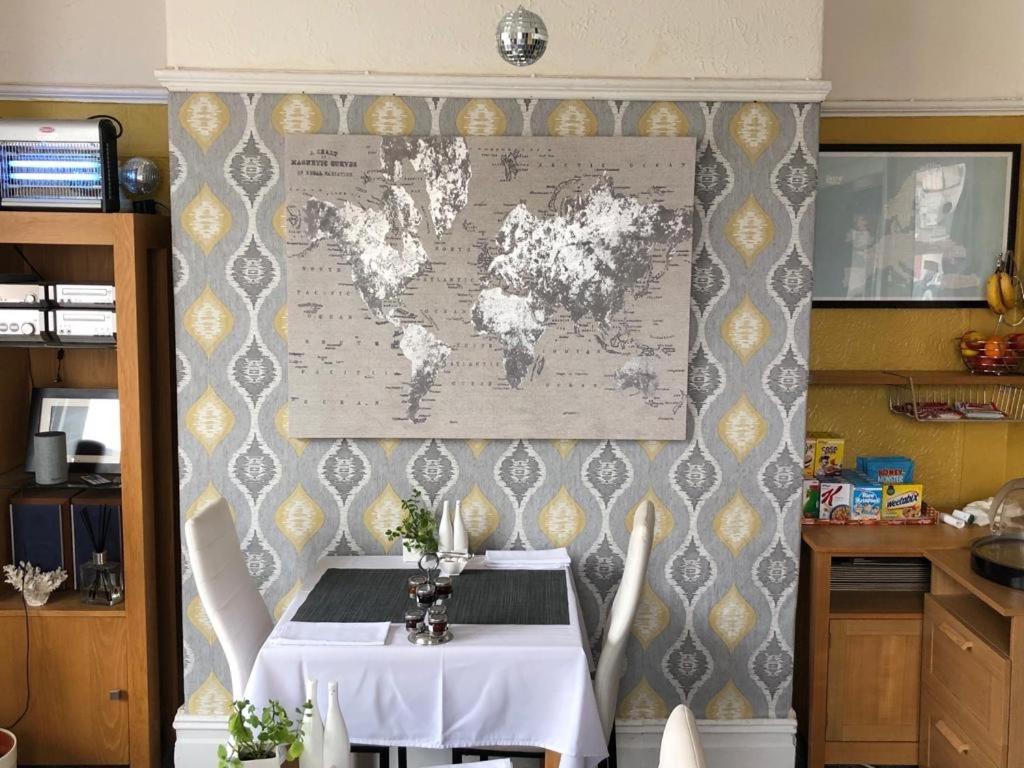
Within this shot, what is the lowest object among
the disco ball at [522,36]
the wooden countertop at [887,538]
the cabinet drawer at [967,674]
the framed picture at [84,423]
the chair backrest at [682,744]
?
the cabinet drawer at [967,674]

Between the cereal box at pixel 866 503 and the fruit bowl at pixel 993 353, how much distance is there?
0.58 meters

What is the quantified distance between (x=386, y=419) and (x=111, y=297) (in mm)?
976

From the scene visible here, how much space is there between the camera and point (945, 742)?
10.1 ft

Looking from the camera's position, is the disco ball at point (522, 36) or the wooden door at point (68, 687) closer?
the disco ball at point (522, 36)

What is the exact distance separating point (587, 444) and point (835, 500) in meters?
0.96

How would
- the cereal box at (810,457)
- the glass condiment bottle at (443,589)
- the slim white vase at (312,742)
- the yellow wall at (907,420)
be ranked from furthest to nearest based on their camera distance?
the yellow wall at (907,420) → the cereal box at (810,457) → the glass condiment bottle at (443,589) → the slim white vase at (312,742)

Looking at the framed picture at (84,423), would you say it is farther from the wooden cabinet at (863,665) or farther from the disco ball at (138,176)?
the wooden cabinet at (863,665)

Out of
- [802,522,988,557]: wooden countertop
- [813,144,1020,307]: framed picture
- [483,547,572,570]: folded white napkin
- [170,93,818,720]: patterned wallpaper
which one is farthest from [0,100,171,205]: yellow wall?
[802,522,988,557]: wooden countertop

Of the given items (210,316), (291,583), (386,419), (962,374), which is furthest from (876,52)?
(291,583)

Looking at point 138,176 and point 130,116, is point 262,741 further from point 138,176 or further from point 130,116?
point 130,116

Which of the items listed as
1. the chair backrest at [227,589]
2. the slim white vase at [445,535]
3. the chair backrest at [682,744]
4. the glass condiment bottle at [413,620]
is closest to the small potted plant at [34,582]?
the chair backrest at [227,589]


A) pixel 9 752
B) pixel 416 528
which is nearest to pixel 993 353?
pixel 416 528

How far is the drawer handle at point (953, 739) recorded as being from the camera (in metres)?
2.95

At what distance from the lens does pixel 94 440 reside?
3428 mm
